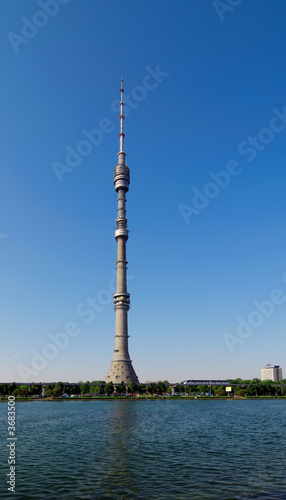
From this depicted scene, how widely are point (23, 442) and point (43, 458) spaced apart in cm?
1275

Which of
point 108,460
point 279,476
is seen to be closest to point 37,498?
point 108,460

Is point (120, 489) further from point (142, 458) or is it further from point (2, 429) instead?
point (2, 429)

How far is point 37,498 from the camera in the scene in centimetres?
2781

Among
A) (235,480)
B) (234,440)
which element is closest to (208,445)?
(234,440)

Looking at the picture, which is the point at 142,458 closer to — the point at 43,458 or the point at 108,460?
the point at 108,460

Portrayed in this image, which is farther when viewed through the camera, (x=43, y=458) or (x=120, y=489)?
(x=43, y=458)

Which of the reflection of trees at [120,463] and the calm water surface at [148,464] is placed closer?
the calm water surface at [148,464]

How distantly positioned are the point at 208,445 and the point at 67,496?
28.0 metres

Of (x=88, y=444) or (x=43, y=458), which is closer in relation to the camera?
(x=43, y=458)

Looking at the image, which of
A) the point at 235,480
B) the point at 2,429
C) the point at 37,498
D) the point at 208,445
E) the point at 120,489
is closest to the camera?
the point at 37,498

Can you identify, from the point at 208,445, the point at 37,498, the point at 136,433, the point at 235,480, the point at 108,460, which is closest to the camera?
the point at 37,498

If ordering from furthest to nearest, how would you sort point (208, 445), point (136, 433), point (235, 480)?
point (136, 433) → point (208, 445) → point (235, 480)

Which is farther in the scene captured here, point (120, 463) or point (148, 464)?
point (120, 463)

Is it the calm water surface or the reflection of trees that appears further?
the reflection of trees
